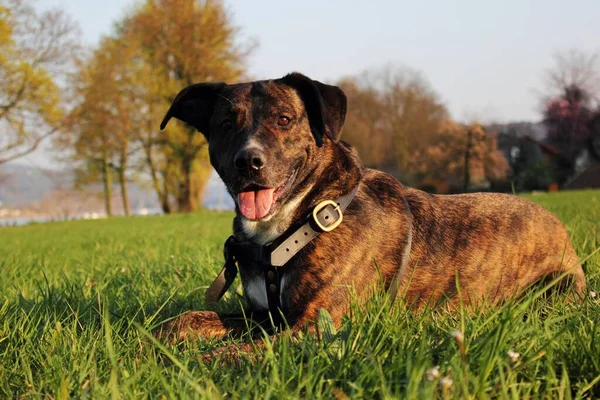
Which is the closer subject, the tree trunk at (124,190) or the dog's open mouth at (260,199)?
the dog's open mouth at (260,199)

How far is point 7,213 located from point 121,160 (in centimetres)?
4954

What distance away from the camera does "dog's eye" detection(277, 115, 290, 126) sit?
395 centimetres

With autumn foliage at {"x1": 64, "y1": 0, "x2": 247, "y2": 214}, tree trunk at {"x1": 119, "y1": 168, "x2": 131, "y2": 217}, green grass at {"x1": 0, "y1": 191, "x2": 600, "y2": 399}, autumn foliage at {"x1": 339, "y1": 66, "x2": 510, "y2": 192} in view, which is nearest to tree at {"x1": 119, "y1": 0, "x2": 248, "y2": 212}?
autumn foliage at {"x1": 64, "y1": 0, "x2": 247, "y2": 214}

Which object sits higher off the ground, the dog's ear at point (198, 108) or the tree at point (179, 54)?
the tree at point (179, 54)

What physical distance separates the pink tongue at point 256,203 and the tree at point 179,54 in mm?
35761

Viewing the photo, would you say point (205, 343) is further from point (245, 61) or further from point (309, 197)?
point (245, 61)

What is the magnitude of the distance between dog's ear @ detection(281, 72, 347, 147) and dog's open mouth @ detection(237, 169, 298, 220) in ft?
1.31

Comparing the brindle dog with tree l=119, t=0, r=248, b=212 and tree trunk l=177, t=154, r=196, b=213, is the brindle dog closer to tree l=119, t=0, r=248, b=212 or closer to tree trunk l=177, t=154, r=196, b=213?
tree l=119, t=0, r=248, b=212

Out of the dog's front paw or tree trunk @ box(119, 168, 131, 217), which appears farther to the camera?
tree trunk @ box(119, 168, 131, 217)

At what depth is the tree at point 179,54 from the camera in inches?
1548

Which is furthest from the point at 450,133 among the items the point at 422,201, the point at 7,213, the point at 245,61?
the point at 7,213

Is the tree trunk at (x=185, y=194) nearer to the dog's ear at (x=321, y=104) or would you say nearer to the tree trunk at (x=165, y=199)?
the tree trunk at (x=165, y=199)

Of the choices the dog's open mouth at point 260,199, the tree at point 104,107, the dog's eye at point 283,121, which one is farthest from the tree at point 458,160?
the dog's open mouth at point 260,199

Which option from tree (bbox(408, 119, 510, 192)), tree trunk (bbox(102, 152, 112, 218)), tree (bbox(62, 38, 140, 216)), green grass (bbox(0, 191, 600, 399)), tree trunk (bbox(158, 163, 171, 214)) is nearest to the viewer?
green grass (bbox(0, 191, 600, 399))
